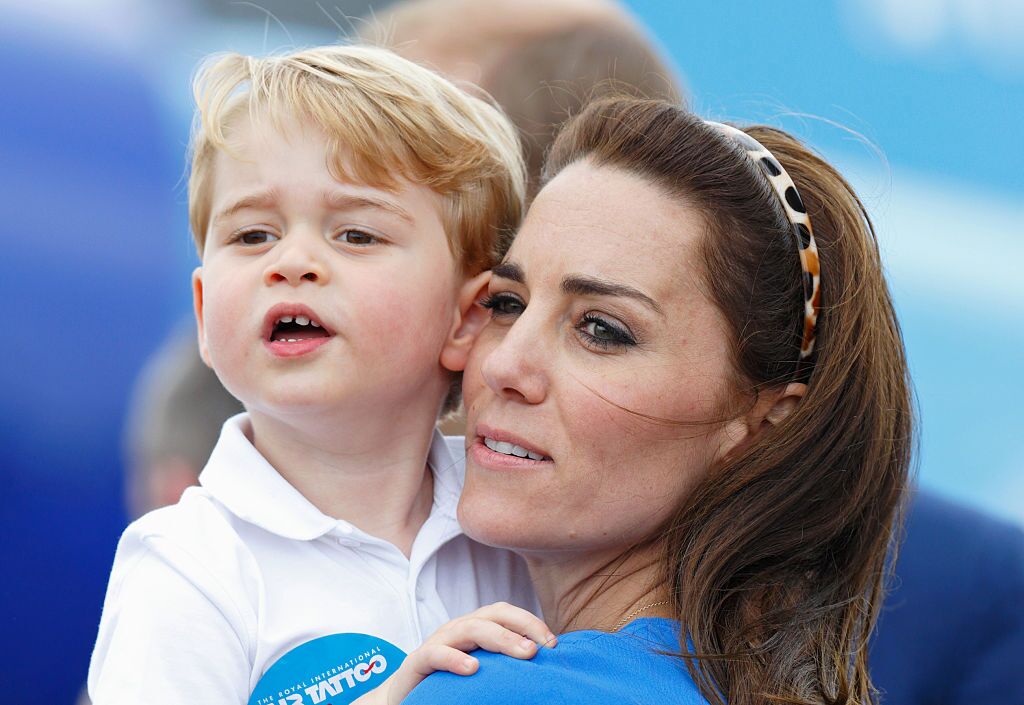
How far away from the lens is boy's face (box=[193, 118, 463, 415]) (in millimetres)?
2076

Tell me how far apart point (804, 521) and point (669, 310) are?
1.58 feet

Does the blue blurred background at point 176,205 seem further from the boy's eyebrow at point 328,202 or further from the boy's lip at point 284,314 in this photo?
the boy's lip at point 284,314

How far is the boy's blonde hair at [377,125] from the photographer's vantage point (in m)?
2.18

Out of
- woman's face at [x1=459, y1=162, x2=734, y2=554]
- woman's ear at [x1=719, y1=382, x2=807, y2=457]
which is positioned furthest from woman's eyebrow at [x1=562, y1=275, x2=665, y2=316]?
woman's ear at [x1=719, y1=382, x2=807, y2=457]

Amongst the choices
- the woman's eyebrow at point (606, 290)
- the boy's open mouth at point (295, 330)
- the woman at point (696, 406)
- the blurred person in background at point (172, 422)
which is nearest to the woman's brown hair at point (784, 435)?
the woman at point (696, 406)

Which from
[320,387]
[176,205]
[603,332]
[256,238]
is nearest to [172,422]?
[176,205]

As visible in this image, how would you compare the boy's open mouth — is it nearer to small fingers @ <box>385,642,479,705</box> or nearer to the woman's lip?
the woman's lip

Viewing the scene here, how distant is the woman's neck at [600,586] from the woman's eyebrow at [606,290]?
1.59ft

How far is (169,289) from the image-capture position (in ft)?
12.0

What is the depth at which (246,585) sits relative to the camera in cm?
198

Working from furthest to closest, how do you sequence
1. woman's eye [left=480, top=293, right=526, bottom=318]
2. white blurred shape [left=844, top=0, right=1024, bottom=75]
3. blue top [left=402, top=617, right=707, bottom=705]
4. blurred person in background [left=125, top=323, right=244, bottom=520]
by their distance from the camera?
white blurred shape [left=844, top=0, right=1024, bottom=75] → blurred person in background [left=125, top=323, right=244, bottom=520] → woman's eye [left=480, top=293, right=526, bottom=318] → blue top [left=402, top=617, right=707, bottom=705]

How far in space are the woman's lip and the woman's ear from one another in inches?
14.0

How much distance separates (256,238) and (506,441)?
0.62 meters

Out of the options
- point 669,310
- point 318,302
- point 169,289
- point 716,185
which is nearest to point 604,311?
point 669,310
